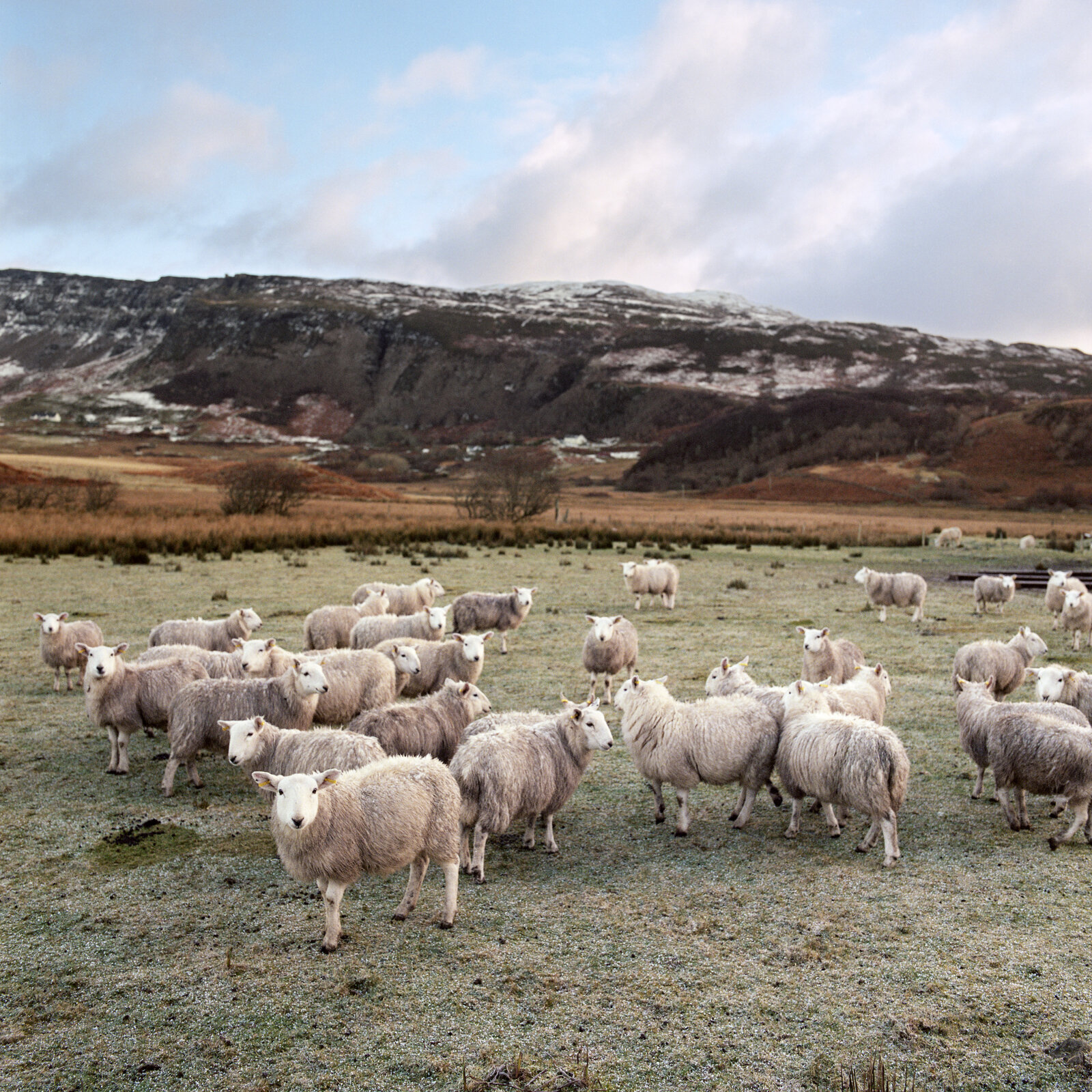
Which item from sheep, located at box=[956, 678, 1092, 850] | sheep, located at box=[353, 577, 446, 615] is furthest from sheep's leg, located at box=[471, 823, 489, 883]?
sheep, located at box=[353, 577, 446, 615]

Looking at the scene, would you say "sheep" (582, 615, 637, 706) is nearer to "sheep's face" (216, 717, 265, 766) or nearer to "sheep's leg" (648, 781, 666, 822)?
"sheep's leg" (648, 781, 666, 822)

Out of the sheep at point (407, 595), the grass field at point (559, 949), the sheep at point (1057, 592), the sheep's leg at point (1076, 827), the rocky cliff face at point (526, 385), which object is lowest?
the grass field at point (559, 949)

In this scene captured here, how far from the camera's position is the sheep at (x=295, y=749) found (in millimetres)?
7289

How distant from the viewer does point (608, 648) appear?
12.6 meters

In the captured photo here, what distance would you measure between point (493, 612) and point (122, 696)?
7596 millimetres

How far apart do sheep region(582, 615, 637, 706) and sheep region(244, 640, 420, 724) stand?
3.00 metres

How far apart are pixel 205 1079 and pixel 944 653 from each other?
14722mm

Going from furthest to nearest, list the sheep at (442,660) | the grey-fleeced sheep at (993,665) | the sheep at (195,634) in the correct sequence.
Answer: the sheep at (195,634) < the sheep at (442,660) < the grey-fleeced sheep at (993,665)

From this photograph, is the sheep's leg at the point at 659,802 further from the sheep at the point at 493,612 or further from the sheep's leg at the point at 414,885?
the sheep at the point at 493,612

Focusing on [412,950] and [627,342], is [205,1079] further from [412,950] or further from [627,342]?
[627,342]

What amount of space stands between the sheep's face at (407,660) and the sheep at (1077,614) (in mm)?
13031

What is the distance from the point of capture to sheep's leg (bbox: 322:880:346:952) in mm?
5699

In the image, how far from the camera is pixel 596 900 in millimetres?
6477

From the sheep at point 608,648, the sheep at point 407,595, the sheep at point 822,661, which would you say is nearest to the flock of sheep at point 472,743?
the sheep at point 822,661
